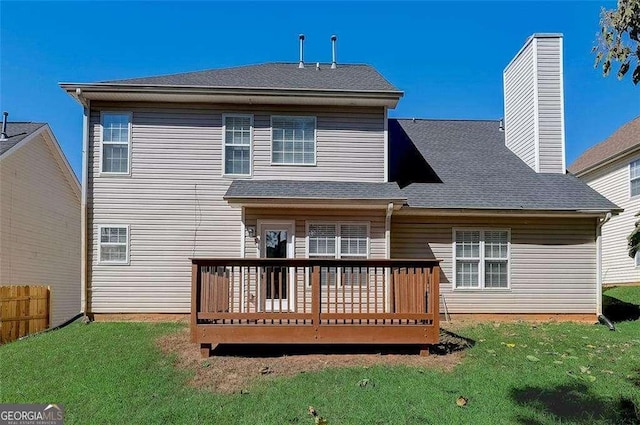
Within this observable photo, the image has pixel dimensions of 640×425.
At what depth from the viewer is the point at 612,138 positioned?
63.2 feet

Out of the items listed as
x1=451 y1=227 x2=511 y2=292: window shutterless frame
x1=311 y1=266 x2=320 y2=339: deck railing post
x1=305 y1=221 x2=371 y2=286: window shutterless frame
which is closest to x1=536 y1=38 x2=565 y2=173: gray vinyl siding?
x1=451 y1=227 x2=511 y2=292: window shutterless frame

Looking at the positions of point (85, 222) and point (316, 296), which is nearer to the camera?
point (316, 296)

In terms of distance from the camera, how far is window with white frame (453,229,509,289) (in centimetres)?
1024

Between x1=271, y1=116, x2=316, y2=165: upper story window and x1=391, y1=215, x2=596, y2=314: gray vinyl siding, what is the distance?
7.98ft

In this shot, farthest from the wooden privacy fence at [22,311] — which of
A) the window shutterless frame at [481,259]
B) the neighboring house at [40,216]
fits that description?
the window shutterless frame at [481,259]

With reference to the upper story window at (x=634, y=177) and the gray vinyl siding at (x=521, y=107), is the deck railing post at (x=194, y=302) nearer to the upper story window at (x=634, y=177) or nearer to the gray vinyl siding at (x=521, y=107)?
the gray vinyl siding at (x=521, y=107)

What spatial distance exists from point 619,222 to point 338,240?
40.7 feet

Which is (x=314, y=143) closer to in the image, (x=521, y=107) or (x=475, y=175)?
(x=475, y=175)

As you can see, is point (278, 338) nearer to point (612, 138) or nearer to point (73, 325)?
point (73, 325)

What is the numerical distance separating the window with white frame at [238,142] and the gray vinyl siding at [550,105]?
23.9ft

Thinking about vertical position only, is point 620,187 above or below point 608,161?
below

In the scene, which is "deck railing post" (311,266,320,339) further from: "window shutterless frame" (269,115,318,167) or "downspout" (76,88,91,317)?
"downspout" (76,88,91,317)

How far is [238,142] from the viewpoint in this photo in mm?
10148
